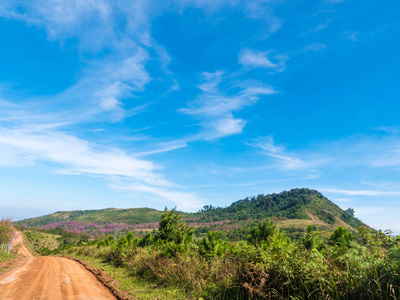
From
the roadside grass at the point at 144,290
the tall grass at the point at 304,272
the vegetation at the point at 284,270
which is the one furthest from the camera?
the roadside grass at the point at 144,290

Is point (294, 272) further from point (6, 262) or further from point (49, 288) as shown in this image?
point (6, 262)

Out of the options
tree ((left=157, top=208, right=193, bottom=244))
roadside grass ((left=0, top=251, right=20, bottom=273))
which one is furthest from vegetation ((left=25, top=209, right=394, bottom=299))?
tree ((left=157, top=208, right=193, bottom=244))

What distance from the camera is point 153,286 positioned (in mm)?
10359

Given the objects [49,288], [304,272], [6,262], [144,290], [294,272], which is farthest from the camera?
[6,262]

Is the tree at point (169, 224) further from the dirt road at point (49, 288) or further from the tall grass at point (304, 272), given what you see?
the tall grass at point (304, 272)

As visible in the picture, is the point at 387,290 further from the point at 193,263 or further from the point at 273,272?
the point at 193,263

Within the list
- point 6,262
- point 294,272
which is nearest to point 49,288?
point 294,272

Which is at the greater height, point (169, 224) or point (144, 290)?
point (169, 224)

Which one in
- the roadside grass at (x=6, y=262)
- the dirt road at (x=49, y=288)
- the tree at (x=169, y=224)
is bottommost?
the roadside grass at (x=6, y=262)

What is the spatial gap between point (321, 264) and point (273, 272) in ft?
4.32

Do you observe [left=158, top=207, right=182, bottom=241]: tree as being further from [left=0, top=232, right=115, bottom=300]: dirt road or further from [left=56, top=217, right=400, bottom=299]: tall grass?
[left=56, top=217, right=400, bottom=299]: tall grass

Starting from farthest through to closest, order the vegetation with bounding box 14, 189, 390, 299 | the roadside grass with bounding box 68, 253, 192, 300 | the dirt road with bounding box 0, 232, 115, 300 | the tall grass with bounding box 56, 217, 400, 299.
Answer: the dirt road with bounding box 0, 232, 115, 300
the roadside grass with bounding box 68, 253, 192, 300
the vegetation with bounding box 14, 189, 390, 299
the tall grass with bounding box 56, 217, 400, 299

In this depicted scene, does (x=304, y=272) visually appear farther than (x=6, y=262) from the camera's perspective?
No

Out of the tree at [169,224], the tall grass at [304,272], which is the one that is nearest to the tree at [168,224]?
the tree at [169,224]
